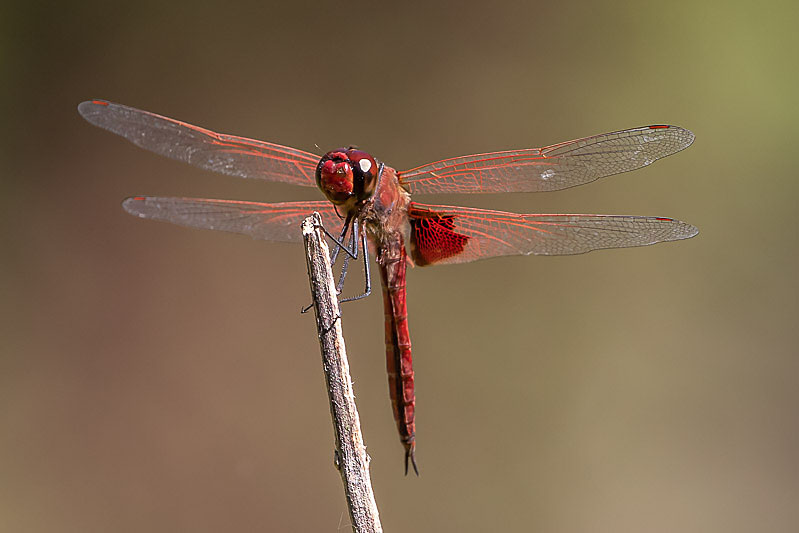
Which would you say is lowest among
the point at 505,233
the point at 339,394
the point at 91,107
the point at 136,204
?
the point at 339,394

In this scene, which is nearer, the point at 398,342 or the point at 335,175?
the point at 335,175

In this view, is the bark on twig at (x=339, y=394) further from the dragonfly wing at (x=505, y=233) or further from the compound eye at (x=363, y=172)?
the dragonfly wing at (x=505, y=233)

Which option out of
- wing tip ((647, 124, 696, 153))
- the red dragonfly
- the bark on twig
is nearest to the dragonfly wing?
the red dragonfly

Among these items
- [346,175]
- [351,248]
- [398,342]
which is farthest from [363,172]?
[398,342]

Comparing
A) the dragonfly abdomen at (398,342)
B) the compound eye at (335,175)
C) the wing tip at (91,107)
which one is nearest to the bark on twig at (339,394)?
the compound eye at (335,175)

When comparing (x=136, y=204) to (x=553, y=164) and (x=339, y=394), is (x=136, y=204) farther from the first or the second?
(x=553, y=164)

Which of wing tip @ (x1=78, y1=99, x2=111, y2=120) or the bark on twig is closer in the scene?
the bark on twig

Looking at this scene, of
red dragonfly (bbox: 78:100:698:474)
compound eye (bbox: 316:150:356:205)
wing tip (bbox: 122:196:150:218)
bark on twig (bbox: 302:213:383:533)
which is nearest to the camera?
bark on twig (bbox: 302:213:383:533)

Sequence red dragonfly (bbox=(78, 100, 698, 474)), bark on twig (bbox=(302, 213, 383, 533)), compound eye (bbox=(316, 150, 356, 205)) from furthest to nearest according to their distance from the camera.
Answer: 1. red dragonfly (bbox=(78, 100, 698, 474))
2. compound eye (bbox=(316, 150, 356, 205))
3. bark on twig (bbox=(302, 213, 383, 533))

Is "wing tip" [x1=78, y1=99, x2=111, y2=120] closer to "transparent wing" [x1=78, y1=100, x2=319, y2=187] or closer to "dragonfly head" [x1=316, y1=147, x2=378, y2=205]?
"transparent wing" [x1=78, y1=100, x2=319, y2=187]
